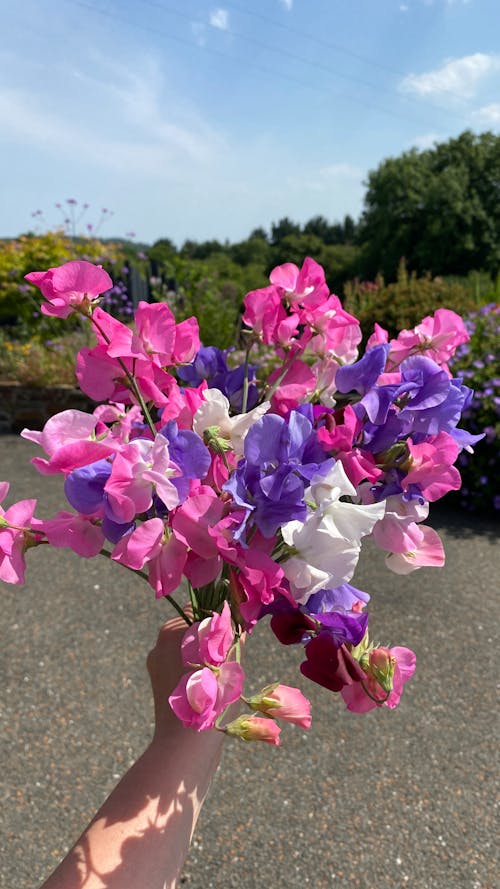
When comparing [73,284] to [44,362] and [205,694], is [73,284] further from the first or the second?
[44,362]

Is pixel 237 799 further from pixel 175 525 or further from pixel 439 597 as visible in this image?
pixel 175 525

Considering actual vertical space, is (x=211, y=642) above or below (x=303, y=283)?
below

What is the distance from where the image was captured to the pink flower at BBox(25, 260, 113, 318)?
730 mm

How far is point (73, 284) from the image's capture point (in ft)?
2.42

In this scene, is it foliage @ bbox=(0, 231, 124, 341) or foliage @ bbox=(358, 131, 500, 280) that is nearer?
foliage @ bbox=(0, 231, 124, 341)

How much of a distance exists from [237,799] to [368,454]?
2046 mm

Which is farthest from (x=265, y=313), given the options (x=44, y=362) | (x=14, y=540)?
(x=44, y=362)

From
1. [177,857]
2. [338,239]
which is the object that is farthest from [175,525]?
[338,239]

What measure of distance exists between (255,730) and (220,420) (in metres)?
0.33

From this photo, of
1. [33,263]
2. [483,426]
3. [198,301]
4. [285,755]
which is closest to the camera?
[285,755]

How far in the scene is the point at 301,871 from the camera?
204cm

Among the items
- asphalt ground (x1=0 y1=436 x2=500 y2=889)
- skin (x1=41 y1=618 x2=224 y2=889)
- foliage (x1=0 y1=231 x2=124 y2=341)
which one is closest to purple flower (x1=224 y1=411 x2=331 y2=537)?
skin (x1=41 y1=618 x2=224 y2=889)

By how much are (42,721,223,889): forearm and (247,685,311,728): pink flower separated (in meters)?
0.24

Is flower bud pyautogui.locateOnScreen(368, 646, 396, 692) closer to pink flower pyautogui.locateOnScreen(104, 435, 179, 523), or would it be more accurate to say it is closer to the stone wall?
pink flower pyautogui.locateOnScreen(104, 435, 179, 523)
